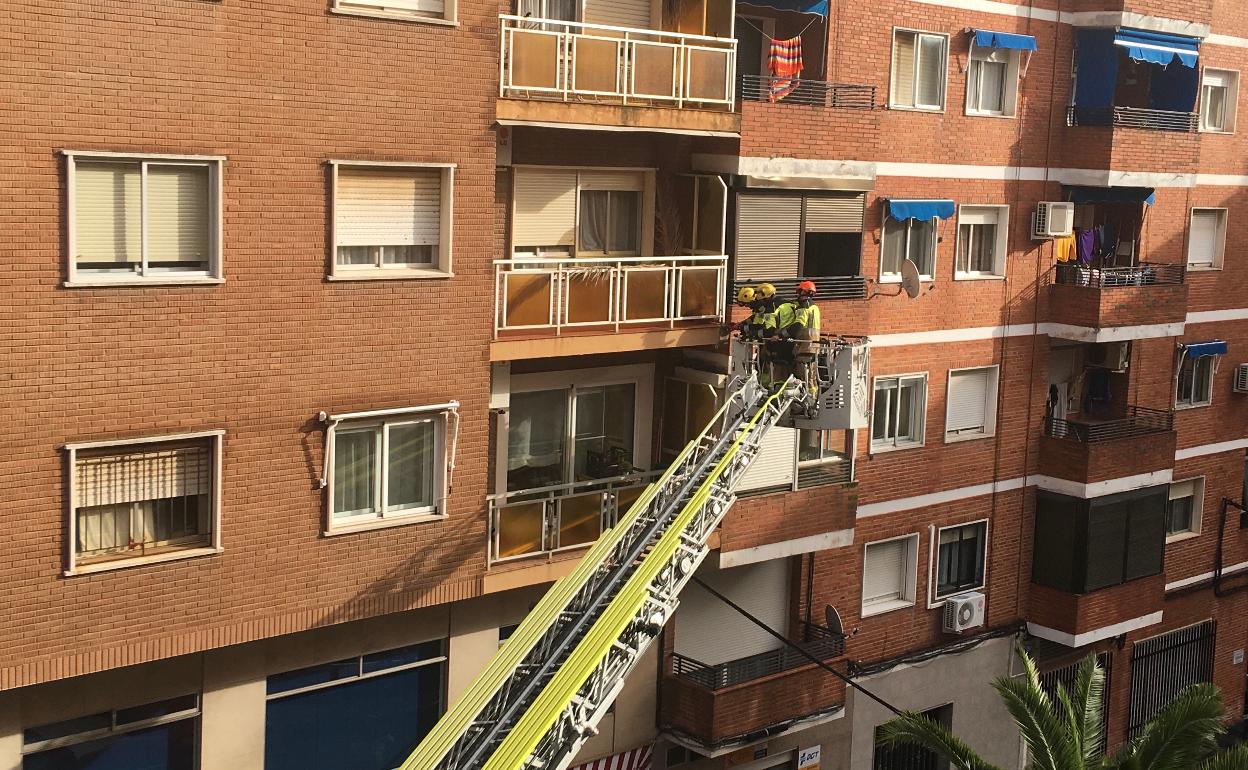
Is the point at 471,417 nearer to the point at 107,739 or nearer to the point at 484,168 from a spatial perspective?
the point at 484,168

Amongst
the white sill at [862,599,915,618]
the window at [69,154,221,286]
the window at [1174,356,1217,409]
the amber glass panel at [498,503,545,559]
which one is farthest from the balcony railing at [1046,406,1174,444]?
the window at [69,154,221,286]

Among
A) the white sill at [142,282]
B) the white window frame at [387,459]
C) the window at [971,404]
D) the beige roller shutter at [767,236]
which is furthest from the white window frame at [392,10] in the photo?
the window at [971,404]

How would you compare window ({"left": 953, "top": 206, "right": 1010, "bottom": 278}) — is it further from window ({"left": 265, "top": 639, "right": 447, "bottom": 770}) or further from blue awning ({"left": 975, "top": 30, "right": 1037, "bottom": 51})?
window ({"left": 265, "top": 639, "right": 447, "bottom": 770})

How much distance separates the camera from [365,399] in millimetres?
17906

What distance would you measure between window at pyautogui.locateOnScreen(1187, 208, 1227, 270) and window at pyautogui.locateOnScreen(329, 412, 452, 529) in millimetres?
17939

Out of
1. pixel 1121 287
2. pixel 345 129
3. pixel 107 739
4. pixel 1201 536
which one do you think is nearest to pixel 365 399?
pixel 345 129

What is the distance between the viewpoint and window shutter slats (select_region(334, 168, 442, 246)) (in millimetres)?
17688

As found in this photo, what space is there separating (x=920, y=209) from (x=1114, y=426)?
6439mm

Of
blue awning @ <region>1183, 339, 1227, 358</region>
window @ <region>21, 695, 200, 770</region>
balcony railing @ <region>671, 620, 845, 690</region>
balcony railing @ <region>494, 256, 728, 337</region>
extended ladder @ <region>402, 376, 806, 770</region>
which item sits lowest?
balcony railing @ <region>671, 620, 845, 690</region>

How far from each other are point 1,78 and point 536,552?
28.0 feet

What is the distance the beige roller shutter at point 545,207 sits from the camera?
20.4 m

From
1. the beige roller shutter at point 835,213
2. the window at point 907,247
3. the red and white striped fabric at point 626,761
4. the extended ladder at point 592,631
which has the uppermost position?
the beige roller shutter at point 835,213

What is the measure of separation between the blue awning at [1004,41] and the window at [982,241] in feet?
8.59

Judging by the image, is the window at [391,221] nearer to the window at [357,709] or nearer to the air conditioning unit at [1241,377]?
the window at [357,709]
